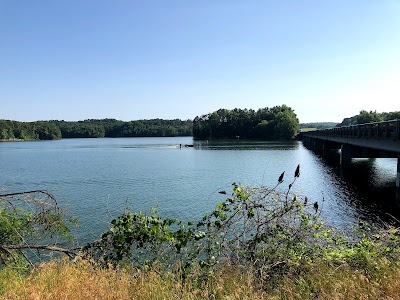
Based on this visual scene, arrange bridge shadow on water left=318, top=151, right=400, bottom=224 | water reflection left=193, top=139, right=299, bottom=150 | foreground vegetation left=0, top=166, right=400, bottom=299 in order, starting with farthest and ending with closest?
water reflection left=193, top=139, right=299, bottom=150, bridge shadow on water left=318, top=151, right=400, bottom=224, foreground vegetation left=0, top=166, right=400, bottom=299

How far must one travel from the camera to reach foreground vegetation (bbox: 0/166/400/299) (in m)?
4.76

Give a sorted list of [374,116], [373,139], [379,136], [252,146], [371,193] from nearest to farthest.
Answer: [379,136] → [371,193] → [373,139] → [252,146] → [374,116]

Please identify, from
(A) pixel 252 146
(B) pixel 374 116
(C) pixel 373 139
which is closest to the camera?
(C) pixel 373 139

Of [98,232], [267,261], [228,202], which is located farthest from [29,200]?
[98,232]

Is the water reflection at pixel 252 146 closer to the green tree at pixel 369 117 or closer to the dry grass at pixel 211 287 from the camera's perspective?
the green tree at pixel 369 117

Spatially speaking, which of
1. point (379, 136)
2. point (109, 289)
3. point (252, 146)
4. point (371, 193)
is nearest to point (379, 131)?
point (379, 136)

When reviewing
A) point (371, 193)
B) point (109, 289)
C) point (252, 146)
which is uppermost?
point (109, 289)

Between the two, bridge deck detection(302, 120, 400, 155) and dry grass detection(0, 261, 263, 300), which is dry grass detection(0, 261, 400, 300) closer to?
dry grass detection(0, 261, 263, 300)

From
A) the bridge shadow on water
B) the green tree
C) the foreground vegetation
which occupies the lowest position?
the bridge shadow on water

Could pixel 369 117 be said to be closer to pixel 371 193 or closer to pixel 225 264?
pixel 371 193

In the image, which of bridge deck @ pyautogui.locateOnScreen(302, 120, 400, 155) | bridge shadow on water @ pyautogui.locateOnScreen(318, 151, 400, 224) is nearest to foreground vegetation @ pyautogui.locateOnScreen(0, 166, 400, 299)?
bridge shadow on water @ pyautogui.locateOnScreen(318, 151, 400, 224)

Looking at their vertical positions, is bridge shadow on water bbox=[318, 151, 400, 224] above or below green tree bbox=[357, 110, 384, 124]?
below

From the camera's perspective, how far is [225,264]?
6.24m

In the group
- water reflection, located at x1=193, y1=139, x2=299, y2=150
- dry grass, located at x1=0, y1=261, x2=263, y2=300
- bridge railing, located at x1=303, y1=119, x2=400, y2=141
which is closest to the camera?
dry grass, located at x1=0, y1=261, x2=263, y2=300
